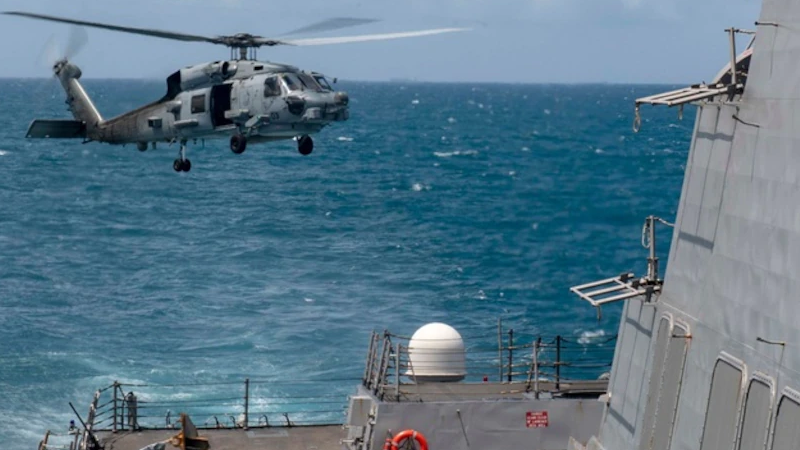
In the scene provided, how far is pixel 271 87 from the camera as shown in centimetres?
2781

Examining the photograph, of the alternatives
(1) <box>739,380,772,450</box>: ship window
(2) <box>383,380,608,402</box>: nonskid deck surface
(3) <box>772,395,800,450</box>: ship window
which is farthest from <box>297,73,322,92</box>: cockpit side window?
(3) <box>772,395,800,450</box>: ship window

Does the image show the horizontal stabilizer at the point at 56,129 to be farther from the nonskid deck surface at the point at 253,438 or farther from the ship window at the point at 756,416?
the ship window at the point at 756,416

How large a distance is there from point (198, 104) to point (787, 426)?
71.4 ft

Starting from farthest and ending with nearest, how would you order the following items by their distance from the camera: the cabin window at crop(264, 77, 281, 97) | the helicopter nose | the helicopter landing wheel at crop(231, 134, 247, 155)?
the helicopter landing wheel at crop(231, 134, 247, 155) < the cabin window at crop(264, 77, 281, 97) < the helicopter nose

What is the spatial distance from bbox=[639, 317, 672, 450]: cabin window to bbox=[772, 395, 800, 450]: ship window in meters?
2.15

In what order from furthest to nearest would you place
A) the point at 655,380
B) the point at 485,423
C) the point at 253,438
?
the point at 253,438, the point at 485,423, the point at 655,380

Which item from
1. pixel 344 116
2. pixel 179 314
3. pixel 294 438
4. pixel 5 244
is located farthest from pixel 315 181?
pixel 294 438

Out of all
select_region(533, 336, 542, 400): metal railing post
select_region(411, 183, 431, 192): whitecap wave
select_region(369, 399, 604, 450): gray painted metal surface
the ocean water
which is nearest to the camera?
select_region(369, 399, 604, 450): gray painted metal surface

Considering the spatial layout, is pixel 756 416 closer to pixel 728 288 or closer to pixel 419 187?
pixel 728 288

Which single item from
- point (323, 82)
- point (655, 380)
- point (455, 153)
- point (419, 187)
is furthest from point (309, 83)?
point (455, 153)

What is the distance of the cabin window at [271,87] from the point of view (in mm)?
27688

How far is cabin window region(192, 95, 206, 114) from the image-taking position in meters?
29.4

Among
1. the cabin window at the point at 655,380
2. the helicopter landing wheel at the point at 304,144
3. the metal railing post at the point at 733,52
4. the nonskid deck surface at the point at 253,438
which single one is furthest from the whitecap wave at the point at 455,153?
the metal railing post at the point at 733,52

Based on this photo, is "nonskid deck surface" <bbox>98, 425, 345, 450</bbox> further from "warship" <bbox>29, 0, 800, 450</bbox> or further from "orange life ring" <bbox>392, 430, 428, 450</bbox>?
"warship" <bbox>29, 0, 800, 450</bbox>
